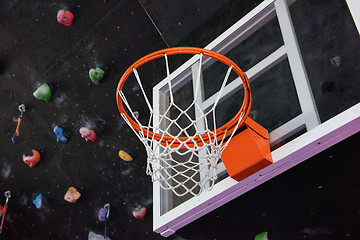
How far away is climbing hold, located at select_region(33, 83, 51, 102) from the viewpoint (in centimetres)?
349

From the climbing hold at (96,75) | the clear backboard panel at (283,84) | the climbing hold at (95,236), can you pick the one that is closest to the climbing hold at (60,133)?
the climbing hold at (96,75)

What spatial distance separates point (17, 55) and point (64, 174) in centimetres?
A: 114

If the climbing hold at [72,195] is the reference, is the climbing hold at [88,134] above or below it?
above

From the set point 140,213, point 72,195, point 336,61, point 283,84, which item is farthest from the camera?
point 72,195

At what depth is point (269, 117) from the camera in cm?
206

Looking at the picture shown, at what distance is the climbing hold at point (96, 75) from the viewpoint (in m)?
3.25

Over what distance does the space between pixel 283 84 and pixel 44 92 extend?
216cm

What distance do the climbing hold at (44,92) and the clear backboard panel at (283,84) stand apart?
4.50 feet

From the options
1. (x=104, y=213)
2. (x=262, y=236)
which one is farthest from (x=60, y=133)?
(x=262, y=236)

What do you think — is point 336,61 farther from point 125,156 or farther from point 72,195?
point 72,195

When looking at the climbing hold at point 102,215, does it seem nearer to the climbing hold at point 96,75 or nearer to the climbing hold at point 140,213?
the climbing hold at point 140,213

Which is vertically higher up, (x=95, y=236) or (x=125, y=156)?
(x=125, y=156)

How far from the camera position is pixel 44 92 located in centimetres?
349

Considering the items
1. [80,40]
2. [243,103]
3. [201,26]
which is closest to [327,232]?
[243,103]
